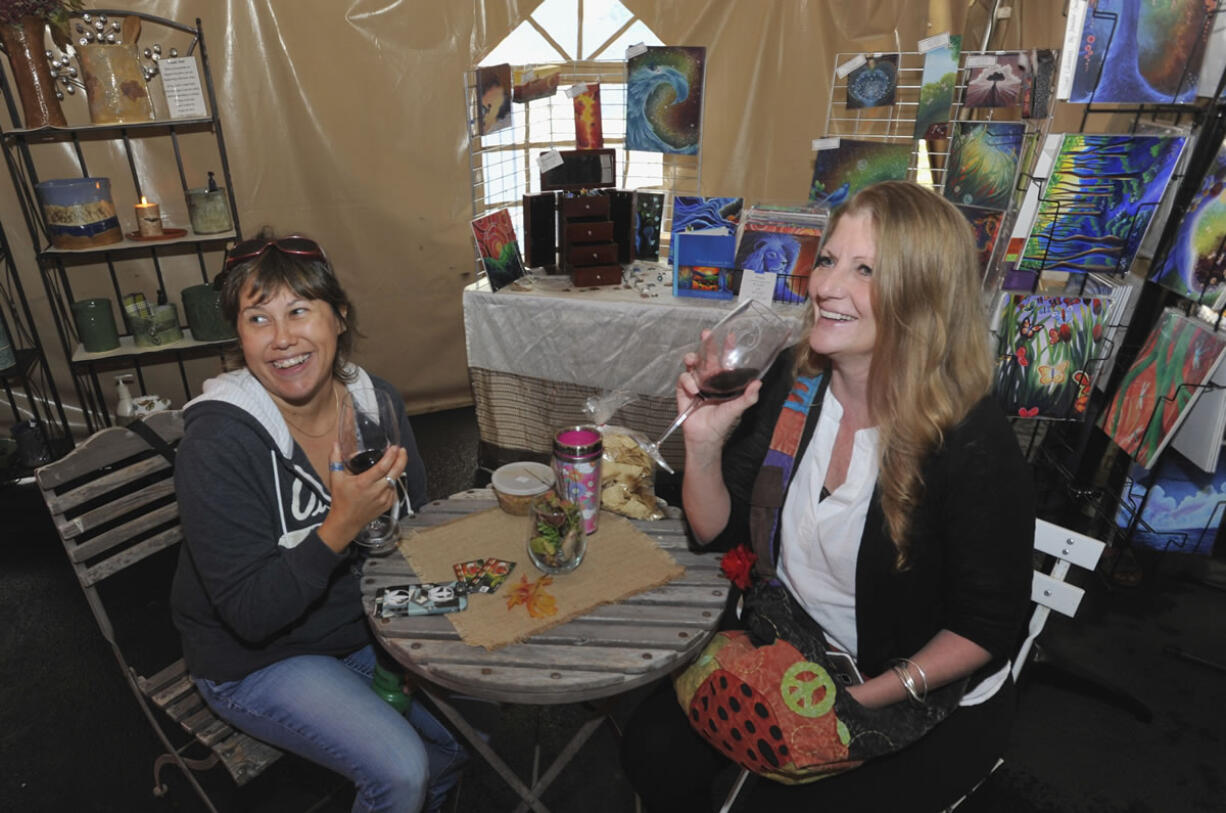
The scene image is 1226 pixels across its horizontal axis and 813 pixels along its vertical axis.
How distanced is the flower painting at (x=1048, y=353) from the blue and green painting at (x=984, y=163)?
1.35 ft

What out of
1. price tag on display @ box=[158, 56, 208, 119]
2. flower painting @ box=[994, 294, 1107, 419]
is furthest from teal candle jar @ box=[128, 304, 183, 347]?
flower painting @ box=[994, 294, 1107, 419]

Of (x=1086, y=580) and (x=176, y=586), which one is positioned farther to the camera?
(x=1086, y=580)

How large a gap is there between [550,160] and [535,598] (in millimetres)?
2326

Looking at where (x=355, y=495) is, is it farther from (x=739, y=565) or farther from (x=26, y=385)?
(x=26, y=385)

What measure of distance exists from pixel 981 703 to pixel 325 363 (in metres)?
1.54

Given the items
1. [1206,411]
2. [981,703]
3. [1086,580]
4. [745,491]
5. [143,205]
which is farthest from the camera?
[143,205]

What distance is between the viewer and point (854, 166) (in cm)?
311

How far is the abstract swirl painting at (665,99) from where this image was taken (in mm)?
3209

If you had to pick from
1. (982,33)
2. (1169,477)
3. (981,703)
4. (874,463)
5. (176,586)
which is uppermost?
(982,33)

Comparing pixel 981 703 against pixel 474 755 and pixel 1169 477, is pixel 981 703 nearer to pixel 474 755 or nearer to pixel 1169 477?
pixel 474 755

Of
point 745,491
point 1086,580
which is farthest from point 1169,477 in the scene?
point 745,491

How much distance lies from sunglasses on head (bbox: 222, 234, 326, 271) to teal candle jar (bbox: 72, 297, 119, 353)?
2.37m

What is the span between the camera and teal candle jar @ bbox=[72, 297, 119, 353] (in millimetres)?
3326

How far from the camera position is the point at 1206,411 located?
2.39m
